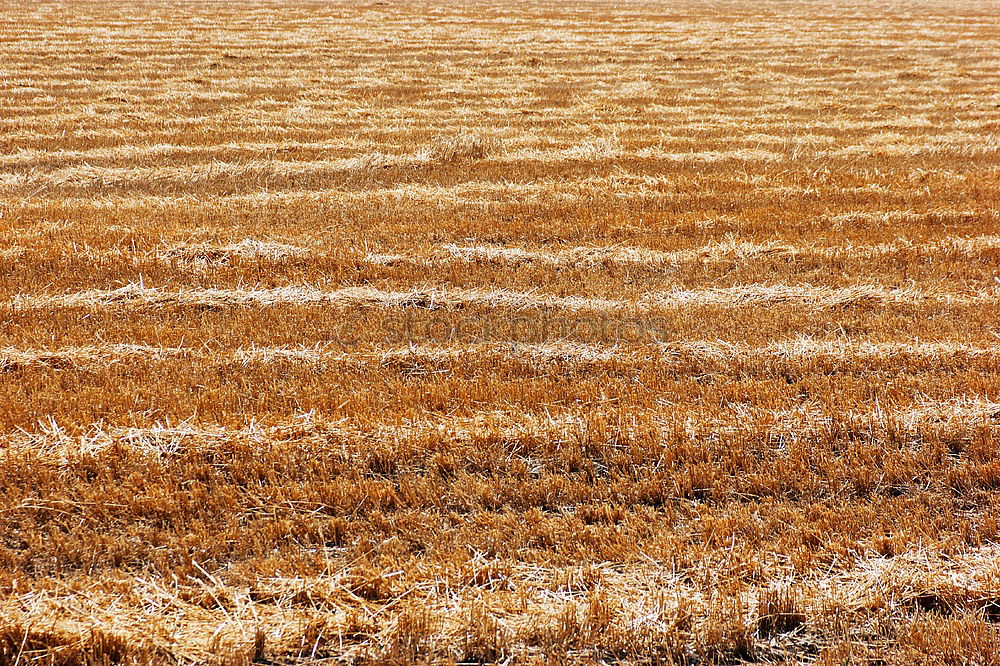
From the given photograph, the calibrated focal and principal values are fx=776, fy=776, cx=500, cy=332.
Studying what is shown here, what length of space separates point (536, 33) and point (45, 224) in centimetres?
1937

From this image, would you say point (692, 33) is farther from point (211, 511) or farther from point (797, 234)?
point (211, 511)

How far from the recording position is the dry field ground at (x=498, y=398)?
3055 mm

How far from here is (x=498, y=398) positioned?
15.0 feet

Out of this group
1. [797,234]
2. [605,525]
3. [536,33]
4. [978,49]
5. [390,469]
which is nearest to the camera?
[605,525]

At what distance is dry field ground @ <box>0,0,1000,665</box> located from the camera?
10.0 ft

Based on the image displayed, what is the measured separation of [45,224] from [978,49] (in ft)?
76.8

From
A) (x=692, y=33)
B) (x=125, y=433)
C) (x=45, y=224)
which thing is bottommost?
(x=125, y=433)

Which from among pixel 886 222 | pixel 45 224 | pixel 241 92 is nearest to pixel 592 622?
pixel 886 222

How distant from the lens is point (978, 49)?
2144cm

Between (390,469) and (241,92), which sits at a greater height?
(241,92)

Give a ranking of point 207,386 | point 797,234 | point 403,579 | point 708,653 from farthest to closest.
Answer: point 797,234
point 207,386
point 403,579
point 708,653

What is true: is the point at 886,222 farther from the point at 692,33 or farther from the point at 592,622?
→ the point at 692,33

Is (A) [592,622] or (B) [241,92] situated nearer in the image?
(A) [592,622]

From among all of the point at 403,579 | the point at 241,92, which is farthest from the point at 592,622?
the point at 241,92
